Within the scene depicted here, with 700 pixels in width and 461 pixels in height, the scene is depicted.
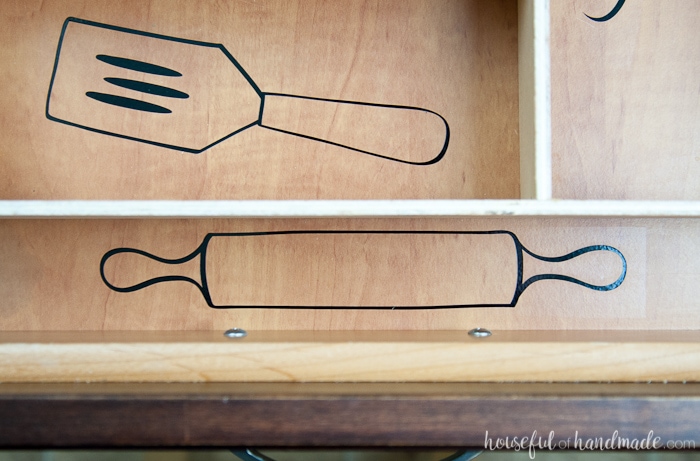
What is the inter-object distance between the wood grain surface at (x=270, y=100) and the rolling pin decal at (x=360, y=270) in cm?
10

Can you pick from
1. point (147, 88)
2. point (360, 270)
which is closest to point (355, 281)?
point (360, 270)

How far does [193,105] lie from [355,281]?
452mm

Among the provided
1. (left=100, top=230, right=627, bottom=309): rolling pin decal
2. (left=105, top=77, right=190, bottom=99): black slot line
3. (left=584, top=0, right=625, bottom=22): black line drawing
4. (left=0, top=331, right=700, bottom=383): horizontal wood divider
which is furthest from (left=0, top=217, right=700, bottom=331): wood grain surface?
(left=584, top=0, right=625, bottom=22): black line drawing

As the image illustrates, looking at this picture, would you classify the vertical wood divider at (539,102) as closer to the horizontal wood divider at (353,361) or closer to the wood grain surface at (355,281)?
the wood grain surface at (355,281)

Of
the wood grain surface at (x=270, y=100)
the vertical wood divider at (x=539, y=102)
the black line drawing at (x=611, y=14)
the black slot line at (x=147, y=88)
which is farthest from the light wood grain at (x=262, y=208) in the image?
the black line drawing at (x=611, y=14)

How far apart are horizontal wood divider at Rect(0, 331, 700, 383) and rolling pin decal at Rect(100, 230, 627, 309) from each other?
0.15 metres

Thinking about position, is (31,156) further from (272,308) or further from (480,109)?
(480,109)

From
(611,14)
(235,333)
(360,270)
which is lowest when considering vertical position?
(235,333)

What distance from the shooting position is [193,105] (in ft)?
3.86

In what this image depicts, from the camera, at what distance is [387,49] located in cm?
118

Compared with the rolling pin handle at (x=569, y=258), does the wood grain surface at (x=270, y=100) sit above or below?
above

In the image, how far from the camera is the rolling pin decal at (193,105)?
3.85ft

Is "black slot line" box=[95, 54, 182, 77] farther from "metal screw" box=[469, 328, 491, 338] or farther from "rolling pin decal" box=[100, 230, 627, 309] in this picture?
"metal screw" box=[469, 328, 491, 338]

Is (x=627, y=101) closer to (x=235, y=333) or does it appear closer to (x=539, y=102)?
(x=539, y=102)
